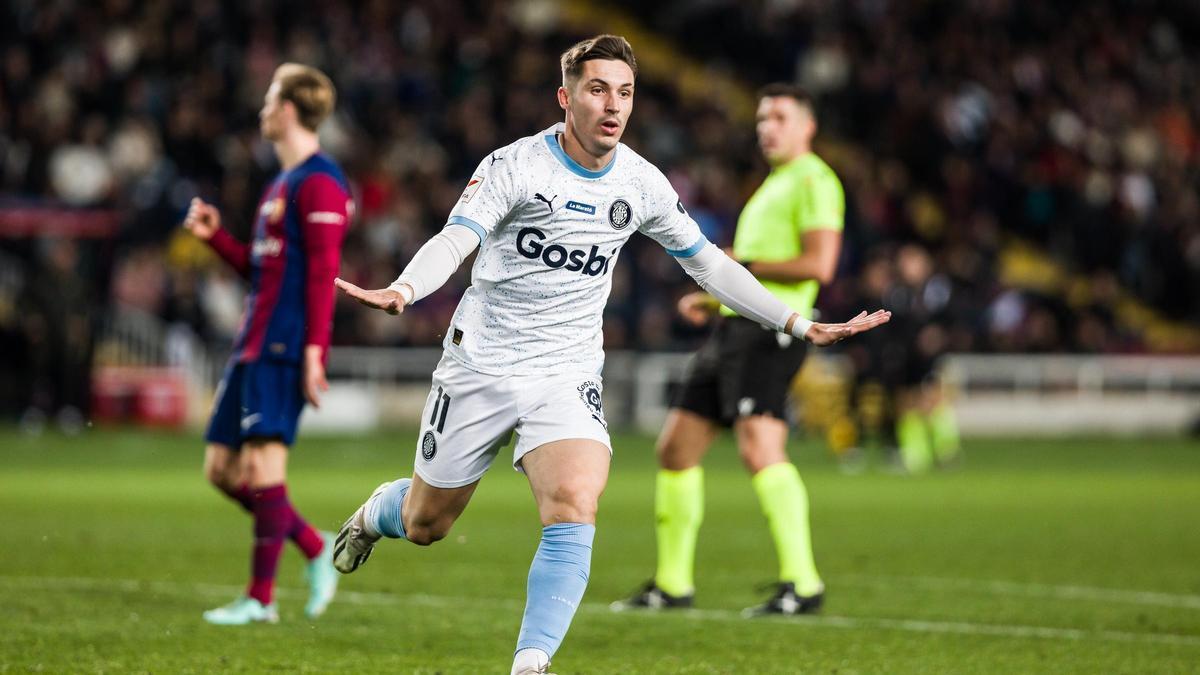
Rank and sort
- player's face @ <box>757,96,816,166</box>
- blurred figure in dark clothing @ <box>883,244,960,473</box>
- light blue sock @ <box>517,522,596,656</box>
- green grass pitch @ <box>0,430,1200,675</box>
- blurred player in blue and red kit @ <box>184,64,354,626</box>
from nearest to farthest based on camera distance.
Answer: light blue sock @ <box>517,522,596,656</box>
green grass pitch @ <box>0,430,1200,675</box>
blurred player in blue and red kit @ <box>184,64,354,626</box>
player's face @ <box>757,96,816,166</box>
blurred figure in dark clothing @ <box>883,244,960,473</box>

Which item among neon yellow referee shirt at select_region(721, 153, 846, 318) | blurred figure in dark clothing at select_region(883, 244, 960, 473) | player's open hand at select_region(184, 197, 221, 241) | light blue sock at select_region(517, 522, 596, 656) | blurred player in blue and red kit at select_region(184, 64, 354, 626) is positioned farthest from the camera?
blurred figure in dark clothing at select_region(883, 244, 960, 473)

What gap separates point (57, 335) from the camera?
73.1 ft

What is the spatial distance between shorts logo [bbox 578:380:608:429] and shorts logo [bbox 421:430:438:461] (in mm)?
548

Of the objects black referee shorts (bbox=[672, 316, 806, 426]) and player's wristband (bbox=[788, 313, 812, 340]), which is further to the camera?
black referee shorts (bbox=[672, 316, 806, 426])

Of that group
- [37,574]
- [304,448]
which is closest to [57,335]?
[304,448]

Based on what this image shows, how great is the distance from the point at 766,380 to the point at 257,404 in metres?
2.50

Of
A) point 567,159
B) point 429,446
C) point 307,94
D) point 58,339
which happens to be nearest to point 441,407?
point 429,446

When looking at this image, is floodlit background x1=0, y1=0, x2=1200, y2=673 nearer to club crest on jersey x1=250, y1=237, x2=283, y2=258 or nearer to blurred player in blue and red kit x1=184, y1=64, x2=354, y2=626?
blurred player in blue and red kit x1=184, y1=64, x2=354, y2=626

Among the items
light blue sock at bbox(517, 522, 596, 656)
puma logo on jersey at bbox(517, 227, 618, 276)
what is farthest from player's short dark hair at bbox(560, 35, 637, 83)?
light blue sock at bbox(517, 522, 596, 656)

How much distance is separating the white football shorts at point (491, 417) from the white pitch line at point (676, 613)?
7.86 ft

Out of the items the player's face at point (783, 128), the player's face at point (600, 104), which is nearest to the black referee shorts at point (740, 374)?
the player's face at point (783, 128)

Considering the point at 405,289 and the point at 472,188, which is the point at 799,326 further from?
the point at 405,289

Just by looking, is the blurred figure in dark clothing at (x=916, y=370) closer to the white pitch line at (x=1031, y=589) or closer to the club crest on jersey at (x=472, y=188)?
the white pitch line at (x=1031, y=589)

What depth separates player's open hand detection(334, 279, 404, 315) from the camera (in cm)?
517
